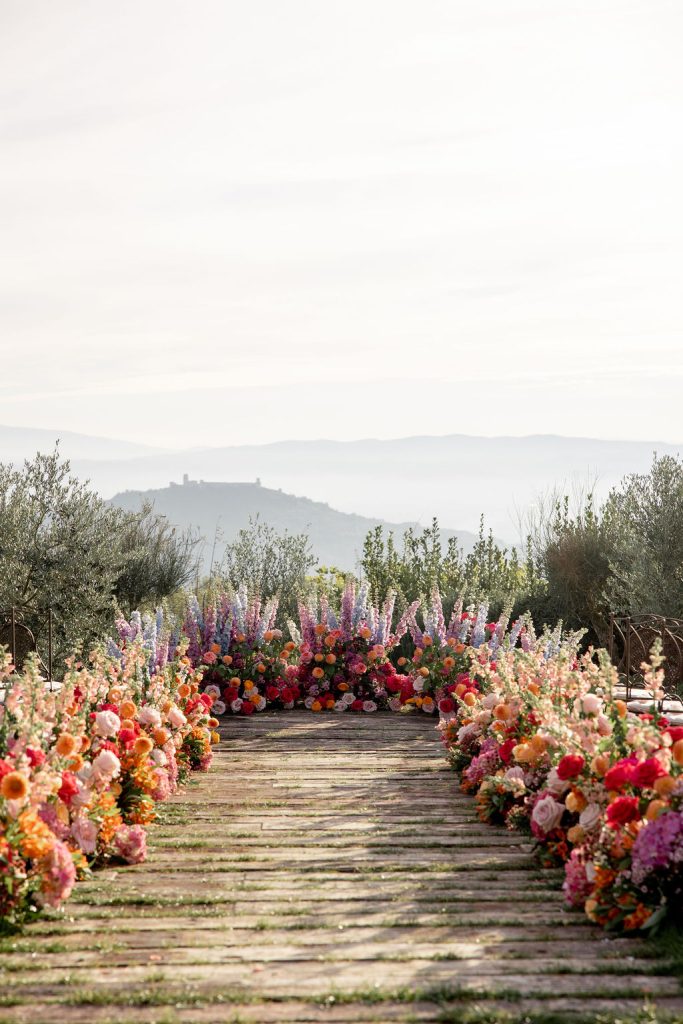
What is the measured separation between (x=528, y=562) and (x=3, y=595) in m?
6.85

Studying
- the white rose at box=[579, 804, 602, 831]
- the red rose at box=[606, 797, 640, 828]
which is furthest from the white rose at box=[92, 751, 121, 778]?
the red rose at box=[606, 797, 640, 828]

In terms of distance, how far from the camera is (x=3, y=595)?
11375mm

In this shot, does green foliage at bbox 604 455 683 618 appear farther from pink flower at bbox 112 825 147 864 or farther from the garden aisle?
pink flower at bbox 112 825 147 864

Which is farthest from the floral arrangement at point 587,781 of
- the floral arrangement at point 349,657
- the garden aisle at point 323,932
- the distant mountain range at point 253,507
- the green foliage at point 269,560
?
the distant mountain range at point 253,507

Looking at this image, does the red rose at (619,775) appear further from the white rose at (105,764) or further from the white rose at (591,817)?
the white rose at (105,764)

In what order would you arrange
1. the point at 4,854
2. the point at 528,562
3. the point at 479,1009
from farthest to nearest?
the point at 528,562, the point at 4,854, the point at 479,1009

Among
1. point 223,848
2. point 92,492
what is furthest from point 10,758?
point 92,492

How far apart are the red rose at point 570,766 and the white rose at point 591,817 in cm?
15

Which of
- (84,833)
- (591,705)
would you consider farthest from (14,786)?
(591,705)

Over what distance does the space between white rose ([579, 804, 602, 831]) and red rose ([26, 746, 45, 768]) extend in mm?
2128

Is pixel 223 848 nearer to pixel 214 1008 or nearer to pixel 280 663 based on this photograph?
pixel 214 1008

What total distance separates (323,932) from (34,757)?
51.8 inches

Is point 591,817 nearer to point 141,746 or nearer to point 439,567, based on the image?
point 141,746

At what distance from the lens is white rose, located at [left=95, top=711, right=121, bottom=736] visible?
4840 millimetres
